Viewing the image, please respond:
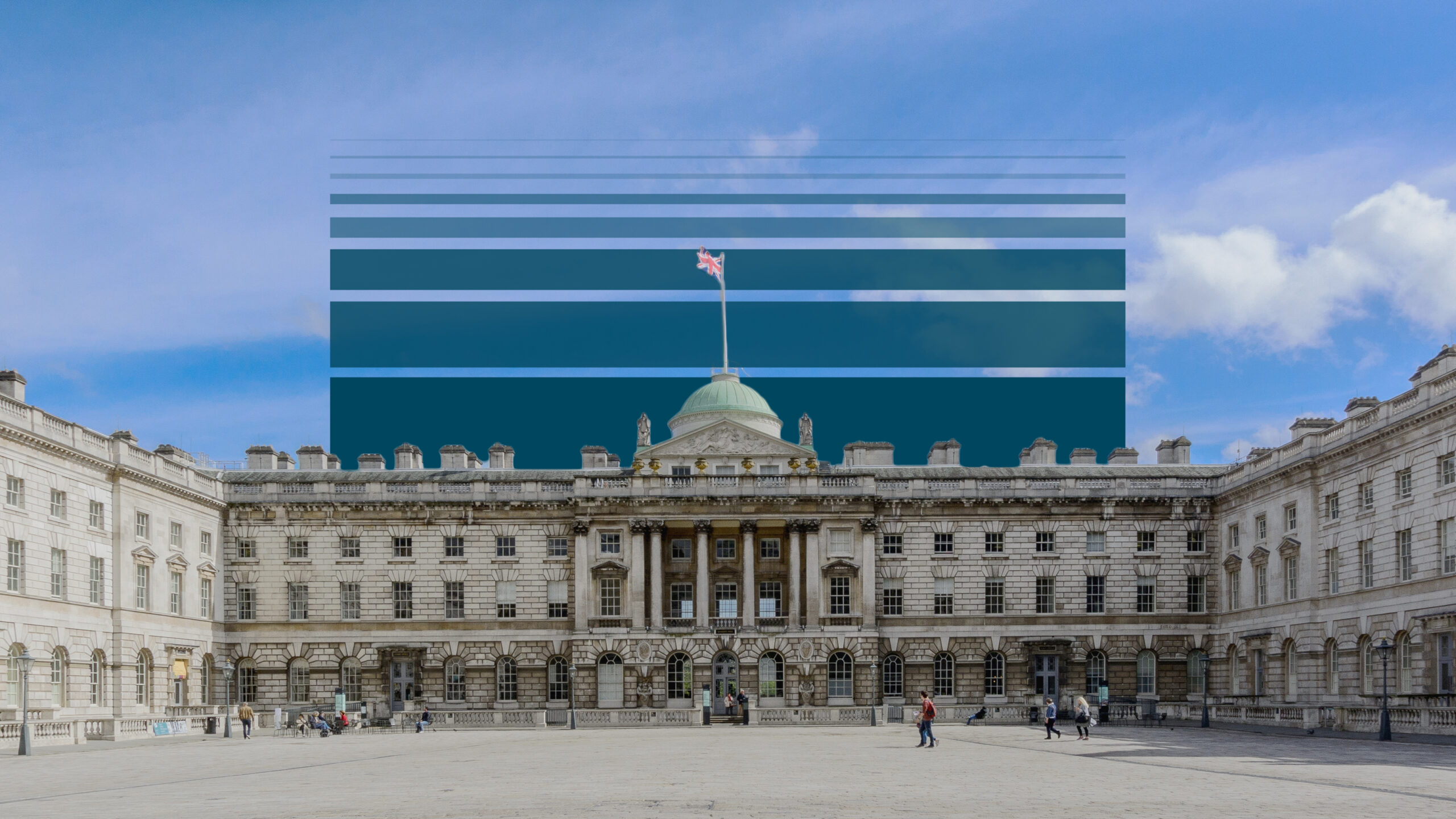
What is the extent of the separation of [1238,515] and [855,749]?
36.5 metres

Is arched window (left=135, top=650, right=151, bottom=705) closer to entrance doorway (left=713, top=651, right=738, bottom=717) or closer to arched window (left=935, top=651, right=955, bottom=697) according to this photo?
entrance doorway (left=713, top=651, right=738, bottom=717)

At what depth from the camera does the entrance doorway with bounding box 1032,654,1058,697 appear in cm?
7562

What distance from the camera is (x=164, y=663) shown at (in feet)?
Result: 218

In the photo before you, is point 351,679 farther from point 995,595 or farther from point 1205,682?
point 1205,682

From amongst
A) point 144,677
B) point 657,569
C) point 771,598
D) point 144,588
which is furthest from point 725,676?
point 144,588

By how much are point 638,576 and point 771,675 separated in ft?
27.3

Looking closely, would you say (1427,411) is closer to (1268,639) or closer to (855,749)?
(1268,639)

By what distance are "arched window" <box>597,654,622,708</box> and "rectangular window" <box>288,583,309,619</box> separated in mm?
15077

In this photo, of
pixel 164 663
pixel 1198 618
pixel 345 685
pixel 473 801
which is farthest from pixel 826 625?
pixel 473 801

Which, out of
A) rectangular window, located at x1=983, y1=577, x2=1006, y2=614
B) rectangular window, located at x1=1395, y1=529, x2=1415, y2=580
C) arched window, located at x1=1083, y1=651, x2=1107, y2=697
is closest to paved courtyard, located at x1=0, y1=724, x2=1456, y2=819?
rectangular window, located at x1=1395, y1=529, x2=1415, y2=580

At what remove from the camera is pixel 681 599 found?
76.9 meters

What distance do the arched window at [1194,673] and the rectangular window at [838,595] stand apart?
17.3 meters

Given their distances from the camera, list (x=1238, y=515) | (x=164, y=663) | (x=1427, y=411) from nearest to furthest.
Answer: (x=1427, y=411)
(x=164, y=663)
(x=1238, y=515)

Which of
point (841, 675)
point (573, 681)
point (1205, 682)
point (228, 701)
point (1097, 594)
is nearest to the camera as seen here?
point (1205, 682)
